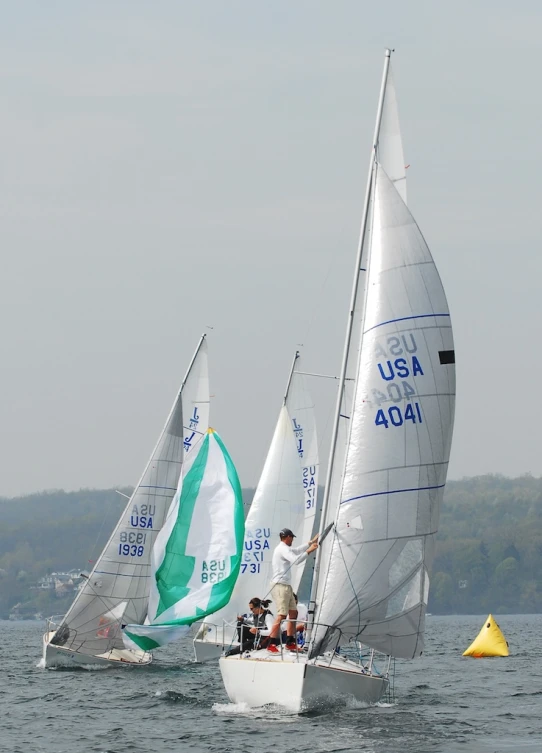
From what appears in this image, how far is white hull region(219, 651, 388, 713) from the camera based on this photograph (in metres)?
17.8

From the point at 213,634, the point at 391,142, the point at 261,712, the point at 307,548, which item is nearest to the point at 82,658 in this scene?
the point at 213,634

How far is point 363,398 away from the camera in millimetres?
19188

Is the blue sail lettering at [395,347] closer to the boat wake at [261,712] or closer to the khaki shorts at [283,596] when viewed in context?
the khaki shorts at [283,596]

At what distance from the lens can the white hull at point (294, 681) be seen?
17.8m

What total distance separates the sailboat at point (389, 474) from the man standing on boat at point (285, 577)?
1.15ft

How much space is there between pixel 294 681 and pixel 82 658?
41.4ft

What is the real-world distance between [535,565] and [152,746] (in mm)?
133330

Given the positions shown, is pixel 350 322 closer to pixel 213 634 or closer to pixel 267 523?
pixel 267 523

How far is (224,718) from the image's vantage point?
739 inches

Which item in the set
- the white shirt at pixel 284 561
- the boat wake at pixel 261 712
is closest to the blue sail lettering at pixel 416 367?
the white shirt at pixel 284 561

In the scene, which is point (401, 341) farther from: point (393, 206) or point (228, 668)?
point (228, 668)

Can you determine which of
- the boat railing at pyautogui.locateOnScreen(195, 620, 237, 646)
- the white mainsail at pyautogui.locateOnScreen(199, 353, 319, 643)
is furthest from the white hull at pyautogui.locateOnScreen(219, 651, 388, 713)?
the boat railing at pyautogui.locateOnScreen(195, 620, 237, 646)

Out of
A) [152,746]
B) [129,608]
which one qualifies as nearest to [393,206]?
[152,746]

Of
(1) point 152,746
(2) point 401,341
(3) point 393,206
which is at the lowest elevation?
(1) point 152,746
